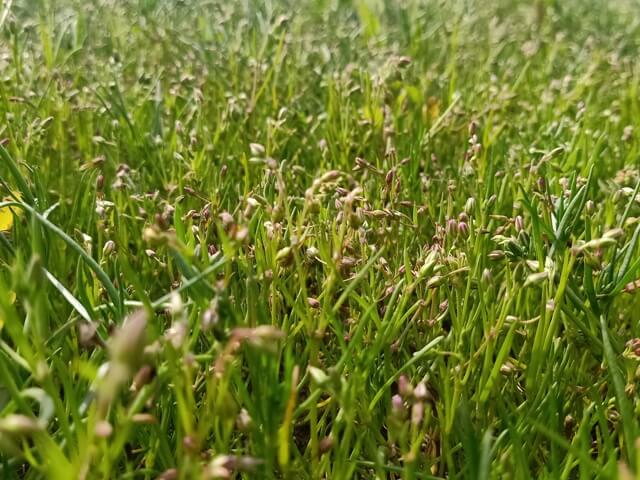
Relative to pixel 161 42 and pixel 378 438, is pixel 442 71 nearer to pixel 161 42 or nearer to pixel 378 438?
pixel 161 42

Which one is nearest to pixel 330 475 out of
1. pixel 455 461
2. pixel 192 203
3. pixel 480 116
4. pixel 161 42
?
pixel 455 461

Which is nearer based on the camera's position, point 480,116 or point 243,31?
Answer: point 480,116

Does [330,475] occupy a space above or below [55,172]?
below

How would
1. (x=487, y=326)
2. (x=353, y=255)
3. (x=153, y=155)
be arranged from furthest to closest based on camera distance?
1. (x=153, y=155)
2. (x=353, y=255)
3. (x=487, y=326)

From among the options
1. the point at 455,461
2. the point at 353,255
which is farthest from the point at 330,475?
the point at 353,255

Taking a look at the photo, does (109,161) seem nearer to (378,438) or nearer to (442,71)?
(378,438)

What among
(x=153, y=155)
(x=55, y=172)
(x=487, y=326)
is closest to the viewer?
(x=487, y=326)
